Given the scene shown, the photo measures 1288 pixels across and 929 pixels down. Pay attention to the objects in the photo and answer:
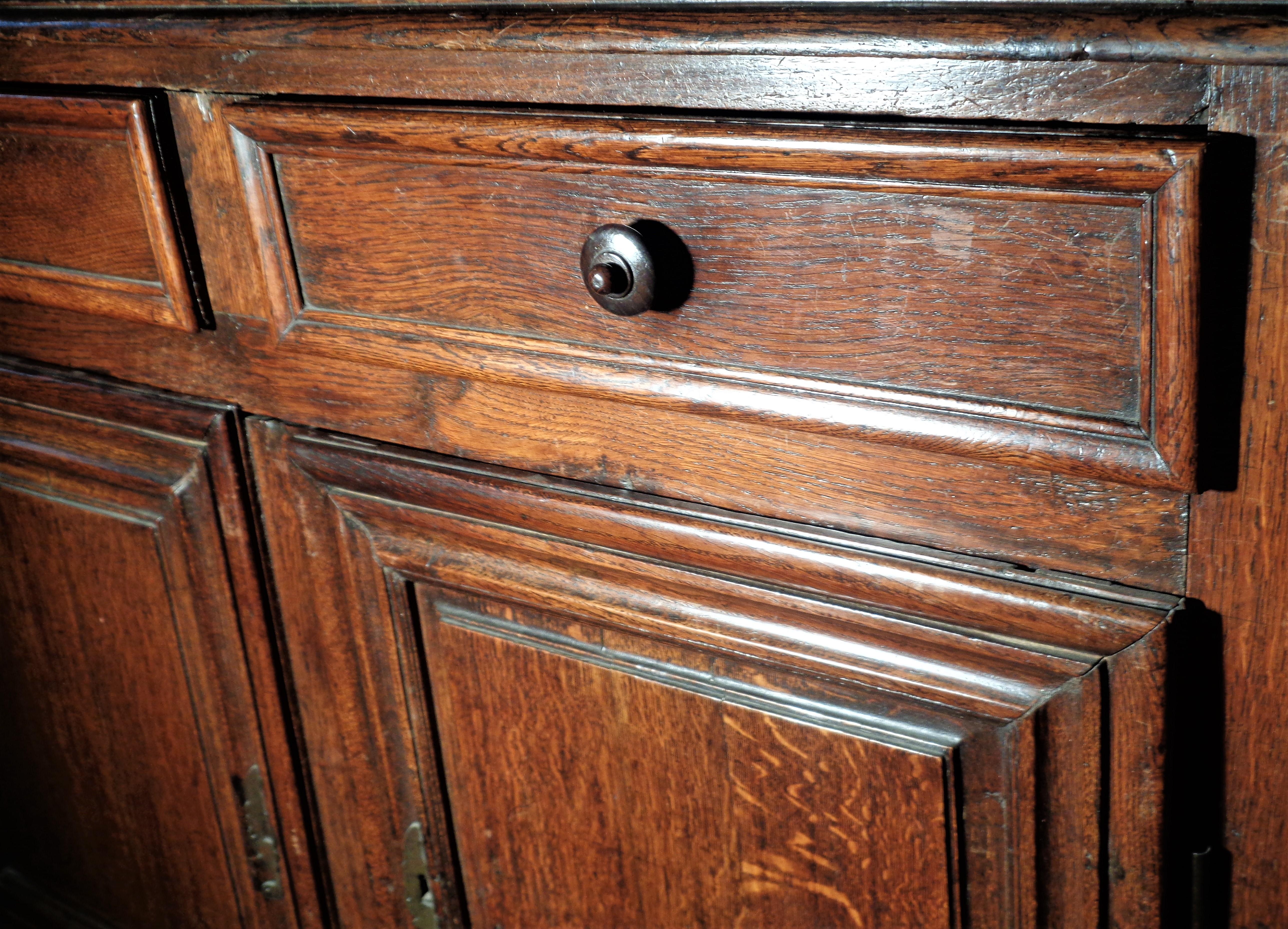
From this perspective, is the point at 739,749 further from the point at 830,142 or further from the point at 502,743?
the point at 830,142

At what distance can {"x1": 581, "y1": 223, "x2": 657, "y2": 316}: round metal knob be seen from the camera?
16.0 inches

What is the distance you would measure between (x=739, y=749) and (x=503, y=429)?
17 centimetres

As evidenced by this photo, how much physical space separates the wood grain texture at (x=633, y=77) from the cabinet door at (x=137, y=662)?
0.54 ft

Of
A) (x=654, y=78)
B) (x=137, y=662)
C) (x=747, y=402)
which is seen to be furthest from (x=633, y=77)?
(x=137, y=662)

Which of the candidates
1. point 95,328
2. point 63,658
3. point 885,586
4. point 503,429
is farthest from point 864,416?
point 63,658

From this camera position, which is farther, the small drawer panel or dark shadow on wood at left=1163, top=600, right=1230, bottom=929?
the small drawer panel

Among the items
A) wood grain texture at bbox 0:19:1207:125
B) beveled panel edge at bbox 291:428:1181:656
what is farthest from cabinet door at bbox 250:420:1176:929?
wood grain texture at bbox 0:19:1207:125

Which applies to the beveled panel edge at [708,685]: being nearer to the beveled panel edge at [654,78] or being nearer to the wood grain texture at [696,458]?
the wood grain texture at [696,458]

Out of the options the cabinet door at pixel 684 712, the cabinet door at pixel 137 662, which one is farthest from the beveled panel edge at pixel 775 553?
the cabinet door at pixel 137 662

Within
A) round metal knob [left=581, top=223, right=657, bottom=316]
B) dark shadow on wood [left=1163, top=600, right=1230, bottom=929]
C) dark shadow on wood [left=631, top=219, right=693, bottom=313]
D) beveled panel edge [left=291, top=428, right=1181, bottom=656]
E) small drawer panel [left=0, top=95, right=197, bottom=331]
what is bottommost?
dark shadow on wood [left=1163, top=600, right=1230, bottom=929]

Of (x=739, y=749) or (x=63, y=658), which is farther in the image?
(x=63, y=658)

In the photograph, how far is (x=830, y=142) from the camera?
1.20ft

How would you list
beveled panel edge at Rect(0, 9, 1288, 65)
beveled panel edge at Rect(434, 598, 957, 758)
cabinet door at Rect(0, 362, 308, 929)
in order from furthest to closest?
cabinet door at Rect(0, 362, 308, 929) < beveled panel edge at Rect(434, 598, 957, 758) < beveled panel edge at Rect(0, 9, 1288, 65)

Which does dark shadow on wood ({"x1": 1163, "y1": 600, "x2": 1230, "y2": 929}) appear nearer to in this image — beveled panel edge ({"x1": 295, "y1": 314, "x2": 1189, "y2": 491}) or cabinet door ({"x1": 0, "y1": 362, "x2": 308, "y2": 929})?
beveled panel edge ({"x1": 295, "y1": 314, "x2": 1189, "y2": 491})
